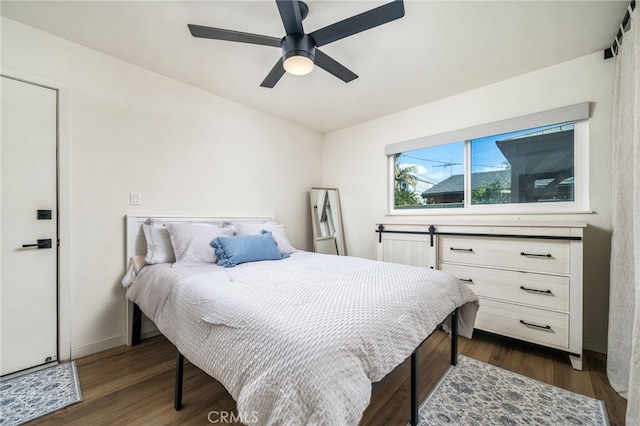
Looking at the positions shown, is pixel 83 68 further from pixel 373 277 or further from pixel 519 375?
pixel 519 375

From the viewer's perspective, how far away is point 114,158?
2.16 meters

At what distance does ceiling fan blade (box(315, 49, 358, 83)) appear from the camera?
66.1 inches

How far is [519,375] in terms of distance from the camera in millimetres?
1750

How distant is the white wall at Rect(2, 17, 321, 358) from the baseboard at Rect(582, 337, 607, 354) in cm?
343

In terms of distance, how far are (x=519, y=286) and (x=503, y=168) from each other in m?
1.19

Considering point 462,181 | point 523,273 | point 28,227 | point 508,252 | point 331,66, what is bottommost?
point 523,273

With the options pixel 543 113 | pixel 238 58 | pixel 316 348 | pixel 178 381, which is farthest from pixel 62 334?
pixel 543 113

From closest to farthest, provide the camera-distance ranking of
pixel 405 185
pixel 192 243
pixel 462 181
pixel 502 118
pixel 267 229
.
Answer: pixel 192 243, pixel 502 118, pixel 267 229, pixel 462 181, pixel 405 185

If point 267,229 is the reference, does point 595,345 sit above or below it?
below

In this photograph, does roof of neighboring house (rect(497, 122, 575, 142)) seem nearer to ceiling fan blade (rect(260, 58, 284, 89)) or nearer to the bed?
the bed

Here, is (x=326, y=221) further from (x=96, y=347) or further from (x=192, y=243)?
(x=96, y=347)

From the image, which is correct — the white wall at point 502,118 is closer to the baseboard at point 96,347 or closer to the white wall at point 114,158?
the white wall at point 114,158

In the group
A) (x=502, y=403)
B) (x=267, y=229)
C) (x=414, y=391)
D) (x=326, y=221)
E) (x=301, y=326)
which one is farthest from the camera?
(x=326, y=221)

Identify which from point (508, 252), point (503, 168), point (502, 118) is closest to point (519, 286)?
point (508, 252)
